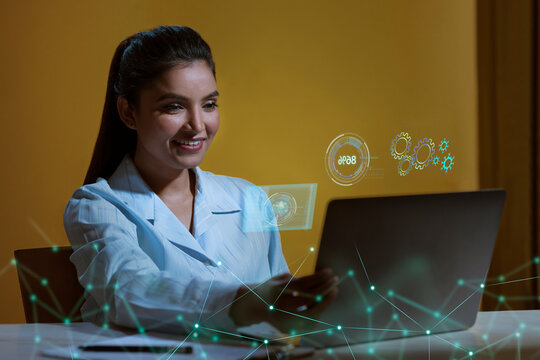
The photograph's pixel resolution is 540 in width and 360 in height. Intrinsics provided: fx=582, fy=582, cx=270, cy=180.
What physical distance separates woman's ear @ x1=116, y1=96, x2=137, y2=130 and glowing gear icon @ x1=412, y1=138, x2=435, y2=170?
5.17 ft

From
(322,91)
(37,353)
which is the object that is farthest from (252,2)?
(37,353)

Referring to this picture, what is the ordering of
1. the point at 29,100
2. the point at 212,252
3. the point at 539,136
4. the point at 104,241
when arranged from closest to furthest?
the point at 104,241, the point at 212,252, the point at 29,100, the point at 539,136

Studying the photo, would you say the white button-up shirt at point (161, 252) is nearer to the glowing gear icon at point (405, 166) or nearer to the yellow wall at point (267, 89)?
the yellow wall at point (267, 89)

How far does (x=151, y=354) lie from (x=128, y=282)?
246mm

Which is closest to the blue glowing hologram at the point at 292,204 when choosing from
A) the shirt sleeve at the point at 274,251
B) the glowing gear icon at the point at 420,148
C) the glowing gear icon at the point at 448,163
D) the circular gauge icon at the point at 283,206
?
the circular gauge icon at the point at 283,206

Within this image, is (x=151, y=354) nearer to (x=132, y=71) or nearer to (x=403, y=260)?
(x=403, y=260)

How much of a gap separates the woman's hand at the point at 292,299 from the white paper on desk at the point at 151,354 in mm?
47

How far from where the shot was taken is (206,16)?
2303 millimetres

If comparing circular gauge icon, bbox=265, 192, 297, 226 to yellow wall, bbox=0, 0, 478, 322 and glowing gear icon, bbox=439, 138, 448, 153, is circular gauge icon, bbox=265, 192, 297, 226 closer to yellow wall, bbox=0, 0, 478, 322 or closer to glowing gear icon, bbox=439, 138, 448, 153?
yellow wall, bbox=0, 0, 478, 322

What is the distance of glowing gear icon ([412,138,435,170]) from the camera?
2.55 metres

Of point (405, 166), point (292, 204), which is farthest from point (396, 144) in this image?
point (292, 204)

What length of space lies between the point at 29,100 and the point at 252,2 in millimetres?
942

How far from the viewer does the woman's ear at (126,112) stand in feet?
4.07

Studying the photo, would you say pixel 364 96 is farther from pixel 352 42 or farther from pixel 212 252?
pixel 212 252
